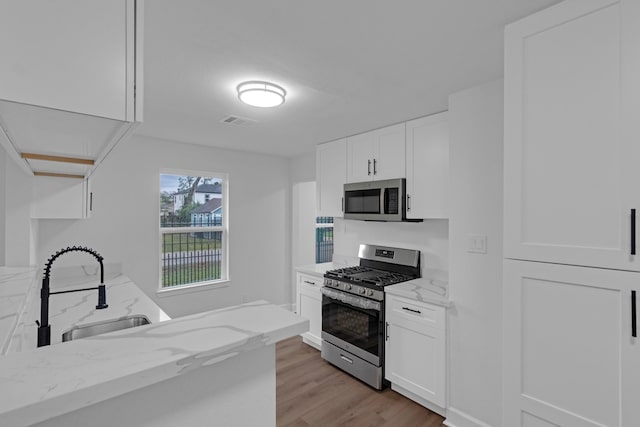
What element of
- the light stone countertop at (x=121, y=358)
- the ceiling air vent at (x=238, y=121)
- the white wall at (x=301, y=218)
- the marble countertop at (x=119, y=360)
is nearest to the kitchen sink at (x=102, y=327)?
the light stone countertop at (x=121, y=358)

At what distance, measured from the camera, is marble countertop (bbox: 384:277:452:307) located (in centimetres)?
233

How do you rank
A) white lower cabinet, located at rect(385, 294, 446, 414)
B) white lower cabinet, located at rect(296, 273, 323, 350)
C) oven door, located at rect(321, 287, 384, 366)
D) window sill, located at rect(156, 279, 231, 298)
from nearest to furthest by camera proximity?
white lower cabinet, located at rect(385, 294, 446, 414) → oven door, located at rect(321, 287, 384, 366) → white lower cabinet, located at rect(296, 273, 323, 350) → window sill, located at rect(156, 279, 231, 298)

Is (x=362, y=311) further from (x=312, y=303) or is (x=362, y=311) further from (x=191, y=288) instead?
(x=191, y=288)

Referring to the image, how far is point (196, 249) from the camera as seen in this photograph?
13.3ft

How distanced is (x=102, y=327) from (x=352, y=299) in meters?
1.87

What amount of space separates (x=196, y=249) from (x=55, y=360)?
3.53m

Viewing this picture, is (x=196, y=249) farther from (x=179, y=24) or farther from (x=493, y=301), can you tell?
(x=493, y=301)

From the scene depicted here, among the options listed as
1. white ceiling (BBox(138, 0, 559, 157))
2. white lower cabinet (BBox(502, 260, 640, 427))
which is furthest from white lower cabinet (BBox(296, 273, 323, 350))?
white lower cabinet (BBox(502, 260, 640, 427))

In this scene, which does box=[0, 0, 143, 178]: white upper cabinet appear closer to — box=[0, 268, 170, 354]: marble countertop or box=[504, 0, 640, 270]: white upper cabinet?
box=[0, 268, 170, 354]: marble countertop

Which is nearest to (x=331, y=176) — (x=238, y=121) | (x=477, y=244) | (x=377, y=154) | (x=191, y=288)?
(x=377, y=154)

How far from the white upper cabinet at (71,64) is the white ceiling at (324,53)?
2.11 ft

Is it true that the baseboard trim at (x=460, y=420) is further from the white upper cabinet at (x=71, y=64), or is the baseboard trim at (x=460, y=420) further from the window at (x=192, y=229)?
the window at (x=192, y=229)

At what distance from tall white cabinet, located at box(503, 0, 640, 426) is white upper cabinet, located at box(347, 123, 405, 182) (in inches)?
58.6

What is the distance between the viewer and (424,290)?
2.56 m
